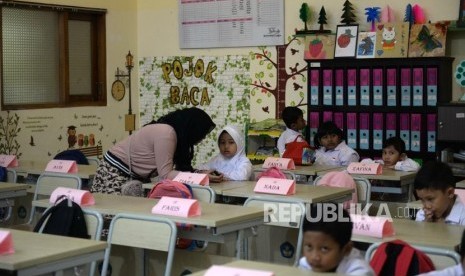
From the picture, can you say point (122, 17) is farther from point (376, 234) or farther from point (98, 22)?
A: point (376, 234)

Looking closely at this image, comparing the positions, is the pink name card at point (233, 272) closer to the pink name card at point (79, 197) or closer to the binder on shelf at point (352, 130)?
the pink name card at point (79, 197)

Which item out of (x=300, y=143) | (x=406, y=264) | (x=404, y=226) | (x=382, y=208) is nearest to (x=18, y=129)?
(x=300, y=143)

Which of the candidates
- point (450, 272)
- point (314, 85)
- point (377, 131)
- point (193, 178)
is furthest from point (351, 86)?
point (450, 272)

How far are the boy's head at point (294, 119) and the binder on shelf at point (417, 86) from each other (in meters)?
1.07

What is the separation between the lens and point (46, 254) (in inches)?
117

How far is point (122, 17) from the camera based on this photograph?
9016mm

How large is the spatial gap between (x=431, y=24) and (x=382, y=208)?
2.43m

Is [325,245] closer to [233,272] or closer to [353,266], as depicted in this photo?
[353,266]

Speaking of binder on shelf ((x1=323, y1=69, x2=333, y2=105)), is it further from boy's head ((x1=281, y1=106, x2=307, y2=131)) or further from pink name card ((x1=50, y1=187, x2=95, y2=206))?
pink name card ((x1=50, y1=187, x2=95, y2=206))

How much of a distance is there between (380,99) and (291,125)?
87 centimetres

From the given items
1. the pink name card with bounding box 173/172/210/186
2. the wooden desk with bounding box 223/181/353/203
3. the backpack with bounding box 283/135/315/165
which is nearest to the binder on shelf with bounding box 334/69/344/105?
the backpack with bounding box 283/135/315/165

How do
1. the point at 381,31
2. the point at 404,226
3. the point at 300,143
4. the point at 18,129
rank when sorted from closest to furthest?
1. the point at 404,226
2. the point at 300,143
3. the point at 381,31
4. the point at 18,129

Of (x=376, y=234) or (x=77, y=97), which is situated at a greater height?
(x=77, y=97)

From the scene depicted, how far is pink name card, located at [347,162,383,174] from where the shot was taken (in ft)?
18.6
